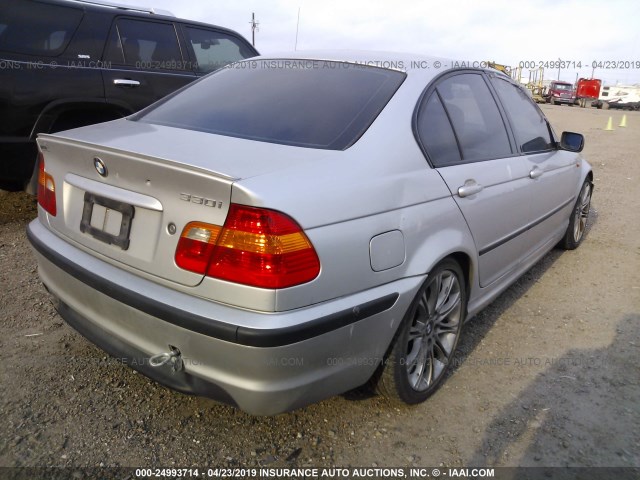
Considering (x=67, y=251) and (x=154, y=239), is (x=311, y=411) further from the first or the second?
(x=67, y=251)

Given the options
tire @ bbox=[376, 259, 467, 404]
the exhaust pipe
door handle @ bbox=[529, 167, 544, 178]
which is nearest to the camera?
the exhaust pipe

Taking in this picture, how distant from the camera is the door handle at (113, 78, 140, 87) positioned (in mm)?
4512

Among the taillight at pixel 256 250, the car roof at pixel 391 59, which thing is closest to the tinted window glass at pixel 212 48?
the car roof at pixel 391 59

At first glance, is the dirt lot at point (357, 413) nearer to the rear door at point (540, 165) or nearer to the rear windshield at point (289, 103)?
the rear door at point (540, 165)

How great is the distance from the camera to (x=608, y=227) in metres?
5.63

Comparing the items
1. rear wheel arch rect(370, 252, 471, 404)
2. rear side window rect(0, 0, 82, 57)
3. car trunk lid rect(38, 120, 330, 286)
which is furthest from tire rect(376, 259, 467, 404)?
rear side window rect(0, 0, 82, 57)

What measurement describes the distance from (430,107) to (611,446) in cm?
173

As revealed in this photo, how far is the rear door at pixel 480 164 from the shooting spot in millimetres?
2451

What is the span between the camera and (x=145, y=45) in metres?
4.89

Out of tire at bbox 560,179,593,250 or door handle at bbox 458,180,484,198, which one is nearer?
door handle at bbox 458,180,484,198

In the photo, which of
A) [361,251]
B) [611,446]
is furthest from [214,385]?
[611,446]

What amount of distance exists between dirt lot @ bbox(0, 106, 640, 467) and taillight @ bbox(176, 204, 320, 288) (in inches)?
33.6

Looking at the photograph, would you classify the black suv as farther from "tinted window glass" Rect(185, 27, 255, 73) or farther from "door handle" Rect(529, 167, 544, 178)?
"door handle" Rect(529, 167, 544, 178)

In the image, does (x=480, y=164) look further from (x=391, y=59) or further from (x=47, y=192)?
(x=47, y=192)
